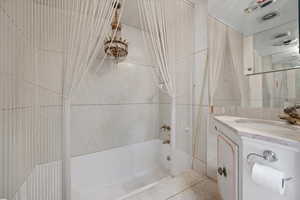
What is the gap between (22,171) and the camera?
89cm

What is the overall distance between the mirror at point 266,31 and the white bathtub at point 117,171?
5.97ft

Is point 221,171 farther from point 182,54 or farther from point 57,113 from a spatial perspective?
point 57,113

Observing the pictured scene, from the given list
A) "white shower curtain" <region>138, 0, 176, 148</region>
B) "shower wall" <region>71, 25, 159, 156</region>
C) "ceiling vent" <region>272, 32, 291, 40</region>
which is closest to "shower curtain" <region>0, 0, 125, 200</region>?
"white shower curtain" <region>138, 0, 176, 148</region>

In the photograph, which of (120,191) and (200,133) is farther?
(120,191)

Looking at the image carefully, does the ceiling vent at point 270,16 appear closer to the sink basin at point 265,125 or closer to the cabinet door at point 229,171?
the sink basin at point 265,125

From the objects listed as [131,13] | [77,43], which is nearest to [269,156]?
[77,43]

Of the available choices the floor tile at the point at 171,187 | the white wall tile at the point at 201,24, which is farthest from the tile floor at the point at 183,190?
the white wall tile at the point at 201,24

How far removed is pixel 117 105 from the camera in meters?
2.00

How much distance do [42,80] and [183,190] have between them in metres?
1.69

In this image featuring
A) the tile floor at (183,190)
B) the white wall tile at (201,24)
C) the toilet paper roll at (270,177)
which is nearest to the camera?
the toilet paper roll at (270,177)

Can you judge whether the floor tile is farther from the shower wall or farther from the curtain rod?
the curtain rod

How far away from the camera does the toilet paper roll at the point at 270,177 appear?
540 mm

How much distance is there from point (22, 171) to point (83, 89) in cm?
105

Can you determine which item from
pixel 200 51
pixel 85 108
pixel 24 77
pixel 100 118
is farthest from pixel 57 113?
pixel 200 51
